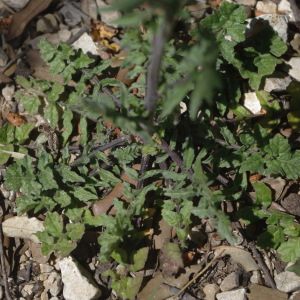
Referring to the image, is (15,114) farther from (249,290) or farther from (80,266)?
(249,290)

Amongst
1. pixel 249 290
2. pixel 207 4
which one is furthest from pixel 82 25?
pixel 249 290

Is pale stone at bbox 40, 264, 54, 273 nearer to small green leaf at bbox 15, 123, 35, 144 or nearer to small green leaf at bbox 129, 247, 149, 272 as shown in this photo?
small green leaf at bbox 129, 247, 149, 272

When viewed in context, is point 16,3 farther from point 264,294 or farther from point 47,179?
point 264,294

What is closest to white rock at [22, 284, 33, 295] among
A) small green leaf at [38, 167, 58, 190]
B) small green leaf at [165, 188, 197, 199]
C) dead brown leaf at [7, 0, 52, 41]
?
small green leaf at [38, 167, 58, 190]

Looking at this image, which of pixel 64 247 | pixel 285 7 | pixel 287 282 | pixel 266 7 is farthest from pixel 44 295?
pixel 285 7

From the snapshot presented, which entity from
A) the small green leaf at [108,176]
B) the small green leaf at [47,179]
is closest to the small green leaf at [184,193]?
the small green leaf at [108,176]

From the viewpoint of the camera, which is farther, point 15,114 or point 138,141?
point 15,114

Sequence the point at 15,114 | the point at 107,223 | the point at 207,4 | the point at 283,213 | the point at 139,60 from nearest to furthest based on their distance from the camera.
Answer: the point at 139,60
the point at 107,223
the point at 283,213
the point at 15,114
the point at 207,4
